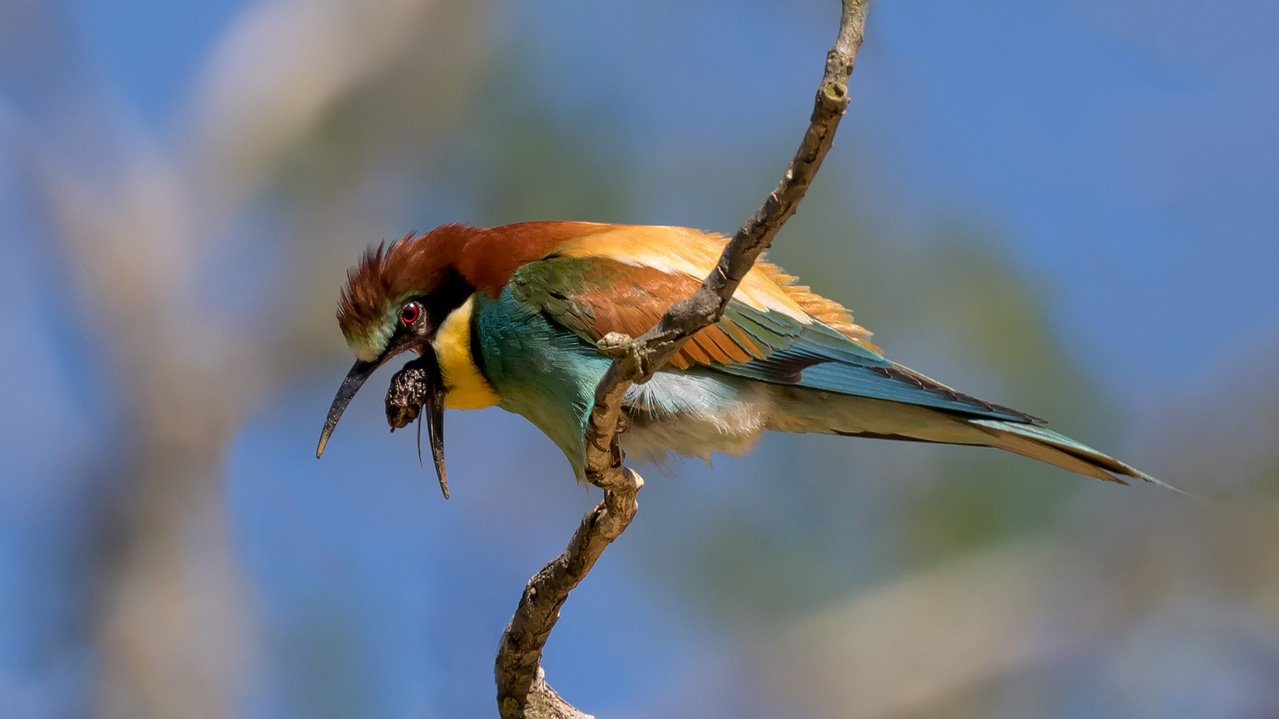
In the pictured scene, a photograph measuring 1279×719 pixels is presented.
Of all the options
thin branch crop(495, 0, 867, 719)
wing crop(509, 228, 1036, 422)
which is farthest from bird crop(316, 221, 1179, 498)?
thin branch crop(495, 0, 867, 719)

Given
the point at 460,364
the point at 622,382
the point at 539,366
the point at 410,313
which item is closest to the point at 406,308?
the point at 410,313

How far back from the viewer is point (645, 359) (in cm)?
187

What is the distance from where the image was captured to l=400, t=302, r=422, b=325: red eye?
2922 mm

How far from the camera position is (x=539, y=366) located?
8.93ft

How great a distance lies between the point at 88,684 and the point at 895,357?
3.23 m

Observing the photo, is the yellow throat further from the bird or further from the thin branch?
the thin branch

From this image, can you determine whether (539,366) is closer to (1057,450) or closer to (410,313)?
(410,313)

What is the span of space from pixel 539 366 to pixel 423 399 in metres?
0.36

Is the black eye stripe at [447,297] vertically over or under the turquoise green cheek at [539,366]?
over

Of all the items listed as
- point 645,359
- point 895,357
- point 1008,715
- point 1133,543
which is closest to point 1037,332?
point 895,357

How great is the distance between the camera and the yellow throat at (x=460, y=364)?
286 centimetres

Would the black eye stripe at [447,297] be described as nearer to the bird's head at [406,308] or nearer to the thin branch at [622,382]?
the bird's head at [406,308]

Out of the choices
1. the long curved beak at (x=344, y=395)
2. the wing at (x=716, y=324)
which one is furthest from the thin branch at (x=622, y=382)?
the long curved beak at (x=344, y=395)

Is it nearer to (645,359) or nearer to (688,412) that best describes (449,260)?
(688,412)
